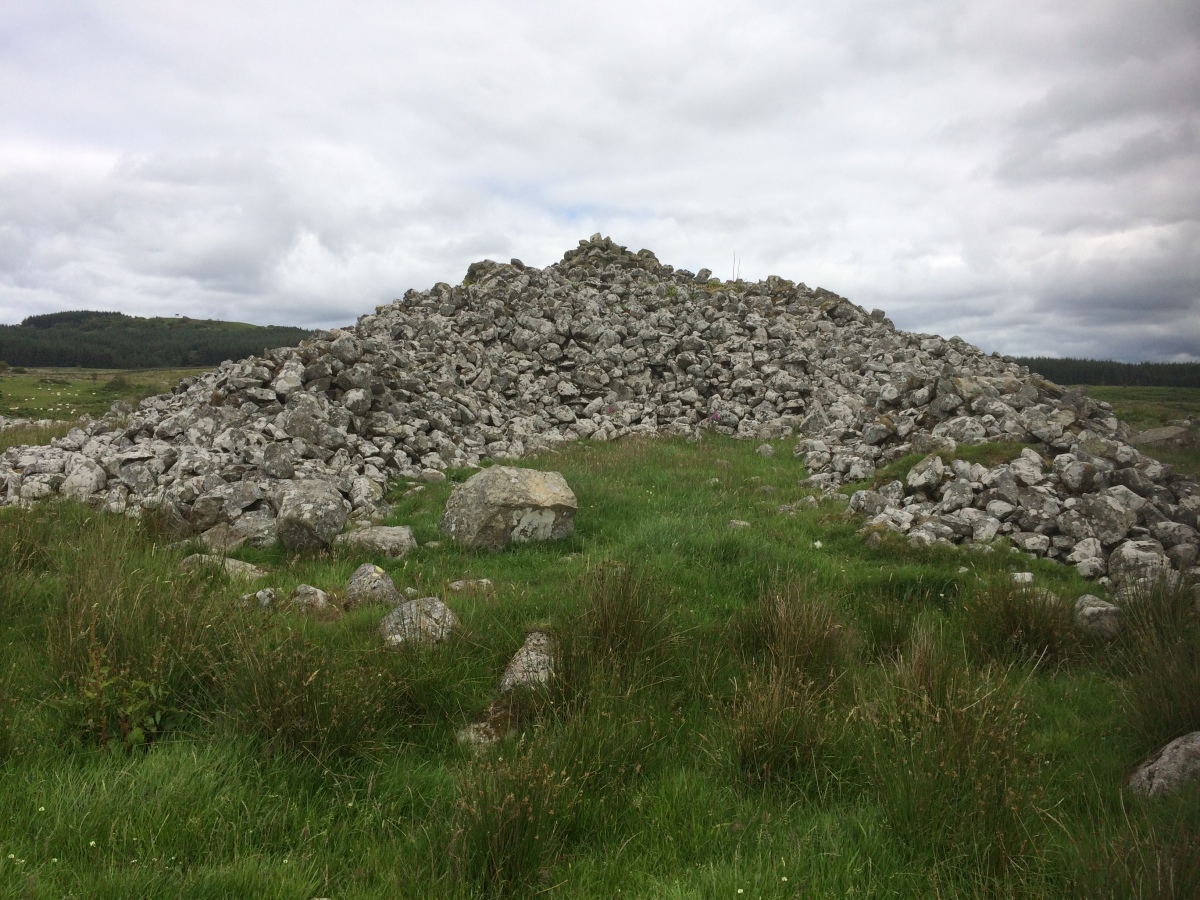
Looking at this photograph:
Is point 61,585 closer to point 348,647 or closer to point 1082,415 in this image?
point 348,647

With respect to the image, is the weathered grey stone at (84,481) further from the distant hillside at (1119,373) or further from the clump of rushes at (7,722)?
the distant hillside at (1119,373)

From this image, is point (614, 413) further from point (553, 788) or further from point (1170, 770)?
point (553, 788)

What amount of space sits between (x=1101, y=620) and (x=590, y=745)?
556 centimetres

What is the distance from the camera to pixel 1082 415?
15.5m

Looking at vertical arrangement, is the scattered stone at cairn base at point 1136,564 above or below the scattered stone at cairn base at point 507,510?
below

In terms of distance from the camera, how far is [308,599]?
676 cm

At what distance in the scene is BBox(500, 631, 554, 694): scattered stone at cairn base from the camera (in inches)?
210

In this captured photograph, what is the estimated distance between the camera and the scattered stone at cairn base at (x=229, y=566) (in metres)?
7.32

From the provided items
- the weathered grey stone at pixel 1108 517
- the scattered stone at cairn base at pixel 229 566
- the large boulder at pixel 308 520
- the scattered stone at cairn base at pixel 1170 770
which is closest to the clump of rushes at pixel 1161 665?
the scattered stone at cairn base at pixel 1170 770

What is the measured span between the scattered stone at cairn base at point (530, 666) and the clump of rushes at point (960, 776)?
2396mm

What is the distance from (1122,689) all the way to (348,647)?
610cm

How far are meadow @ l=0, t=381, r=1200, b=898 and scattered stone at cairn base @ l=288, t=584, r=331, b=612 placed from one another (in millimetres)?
193

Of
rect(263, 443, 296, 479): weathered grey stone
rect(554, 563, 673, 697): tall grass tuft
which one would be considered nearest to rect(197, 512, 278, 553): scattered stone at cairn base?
rect(263, 443, 296, 479): weathered grey stone

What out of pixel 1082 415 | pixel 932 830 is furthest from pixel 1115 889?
pixel 1082 415
